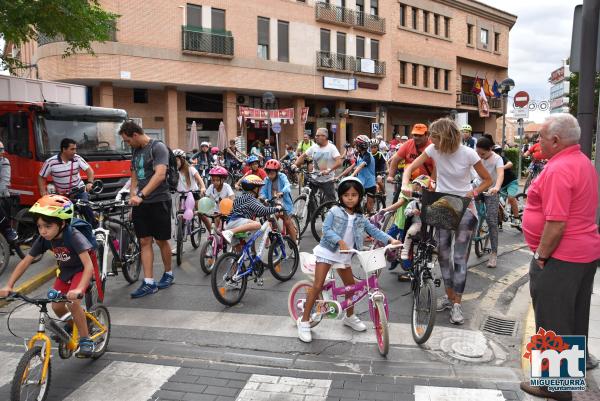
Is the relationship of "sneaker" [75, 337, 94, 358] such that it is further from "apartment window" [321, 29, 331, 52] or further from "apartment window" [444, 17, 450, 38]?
"apartment window" [444, 17, 450, 38]

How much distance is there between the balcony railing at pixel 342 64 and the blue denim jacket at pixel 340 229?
29156mm

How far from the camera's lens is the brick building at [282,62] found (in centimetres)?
2572

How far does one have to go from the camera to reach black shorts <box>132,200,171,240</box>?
252 inches

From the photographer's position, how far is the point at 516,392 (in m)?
3.99

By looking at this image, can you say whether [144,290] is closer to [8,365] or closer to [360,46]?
[8,365]

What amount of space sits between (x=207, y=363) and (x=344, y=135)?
107 feet

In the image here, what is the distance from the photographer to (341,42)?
34.5 m

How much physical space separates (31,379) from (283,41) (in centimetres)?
2952

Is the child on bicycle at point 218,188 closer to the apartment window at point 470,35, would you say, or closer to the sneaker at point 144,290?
the sneaker at point 144,290

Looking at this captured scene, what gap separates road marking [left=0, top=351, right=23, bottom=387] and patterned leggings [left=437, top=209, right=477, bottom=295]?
13.3 ft

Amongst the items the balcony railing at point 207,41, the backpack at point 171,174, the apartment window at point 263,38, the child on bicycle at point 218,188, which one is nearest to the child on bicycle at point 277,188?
the child on bicycle at point 218,188

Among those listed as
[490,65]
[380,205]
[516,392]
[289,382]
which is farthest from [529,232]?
[490,65]

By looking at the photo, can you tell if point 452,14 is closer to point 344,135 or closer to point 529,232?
point 344,135

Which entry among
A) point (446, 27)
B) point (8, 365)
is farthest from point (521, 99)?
point (446, 27)
